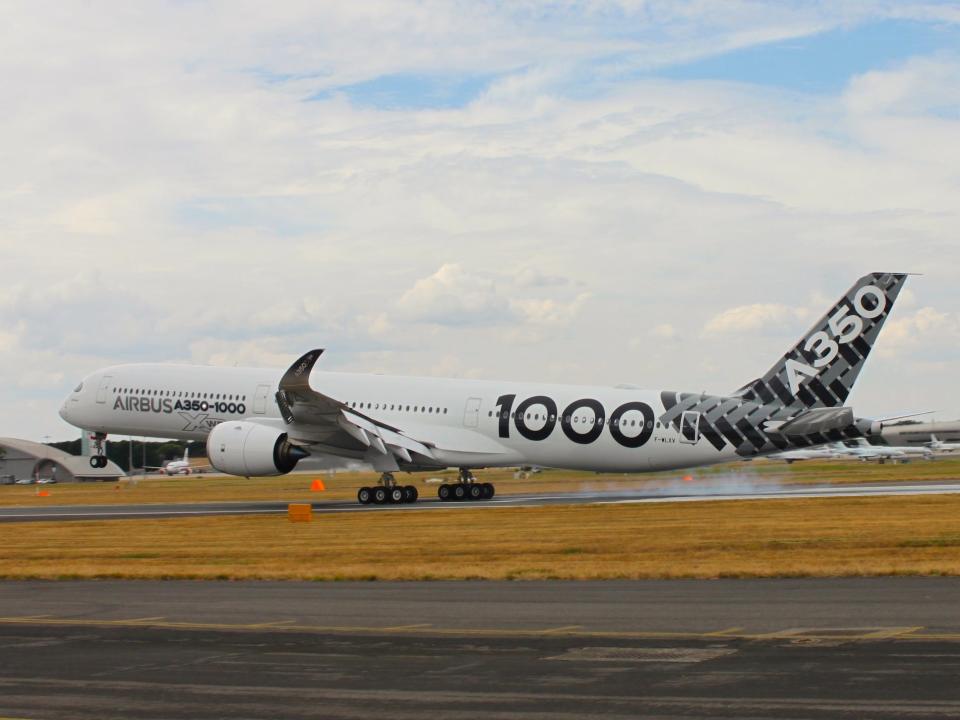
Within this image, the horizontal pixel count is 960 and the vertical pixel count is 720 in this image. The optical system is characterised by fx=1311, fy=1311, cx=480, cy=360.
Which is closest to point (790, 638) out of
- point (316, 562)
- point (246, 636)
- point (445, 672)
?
point (445, 672)

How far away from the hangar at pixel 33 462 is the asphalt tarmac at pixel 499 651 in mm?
103030

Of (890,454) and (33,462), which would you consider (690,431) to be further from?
(33,462)

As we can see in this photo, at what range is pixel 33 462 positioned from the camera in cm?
12269

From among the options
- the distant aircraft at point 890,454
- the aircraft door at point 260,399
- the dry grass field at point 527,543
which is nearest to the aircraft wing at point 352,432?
the aircraft door at point 260,399

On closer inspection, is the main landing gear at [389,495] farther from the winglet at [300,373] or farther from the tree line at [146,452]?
the tree line at [146,452]

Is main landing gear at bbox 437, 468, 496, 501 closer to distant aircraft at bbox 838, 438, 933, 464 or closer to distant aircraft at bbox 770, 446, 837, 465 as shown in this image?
distant aircraft at bbox 770, 446, 837, 465

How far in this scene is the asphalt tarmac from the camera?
36.2 feet

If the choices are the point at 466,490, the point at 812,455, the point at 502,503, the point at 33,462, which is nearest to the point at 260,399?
the point at 466,490

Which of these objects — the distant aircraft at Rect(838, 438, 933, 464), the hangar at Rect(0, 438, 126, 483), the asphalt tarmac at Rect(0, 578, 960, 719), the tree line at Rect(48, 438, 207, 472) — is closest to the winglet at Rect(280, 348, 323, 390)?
the asphalt tarmac at Rect(0, 578, 960, 719)

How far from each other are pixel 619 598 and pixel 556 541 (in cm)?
1076

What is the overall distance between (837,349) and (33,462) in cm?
9468

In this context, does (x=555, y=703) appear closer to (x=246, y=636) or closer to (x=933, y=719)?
(x=933, y=719)

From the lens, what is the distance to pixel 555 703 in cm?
1097

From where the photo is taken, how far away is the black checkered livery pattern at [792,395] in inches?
1791
